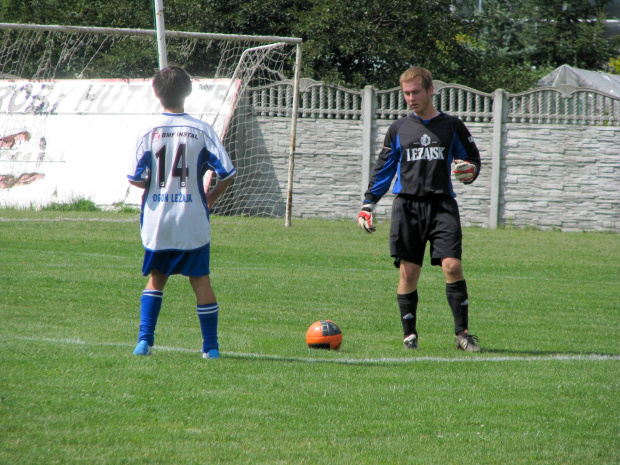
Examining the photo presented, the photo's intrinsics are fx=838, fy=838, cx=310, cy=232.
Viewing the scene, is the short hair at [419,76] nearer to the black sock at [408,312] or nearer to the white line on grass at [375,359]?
the black sock at [408,312]

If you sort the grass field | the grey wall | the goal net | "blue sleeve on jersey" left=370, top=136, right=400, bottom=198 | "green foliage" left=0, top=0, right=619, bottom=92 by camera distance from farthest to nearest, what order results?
"green foliage" left=0, top=0, right=619, bottom=92 → the grey wall → the goal net → "blue sleeve on jersey" left=370, top=136, right=400, bottom=198 → the grass field

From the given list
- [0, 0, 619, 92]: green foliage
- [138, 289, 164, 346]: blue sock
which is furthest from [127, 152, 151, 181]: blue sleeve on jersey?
[0, 0, 619, 92]: green foliage

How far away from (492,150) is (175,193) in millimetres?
13848

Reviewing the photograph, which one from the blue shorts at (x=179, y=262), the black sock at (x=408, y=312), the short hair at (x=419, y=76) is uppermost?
the short hair at (x=419, y=76)

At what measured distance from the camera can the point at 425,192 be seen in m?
6.26

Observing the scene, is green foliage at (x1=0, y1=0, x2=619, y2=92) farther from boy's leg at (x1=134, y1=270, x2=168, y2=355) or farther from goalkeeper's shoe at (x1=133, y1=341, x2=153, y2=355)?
goalkeeper's shoe at (x1=133, y1=341, x2=153, y2=355)

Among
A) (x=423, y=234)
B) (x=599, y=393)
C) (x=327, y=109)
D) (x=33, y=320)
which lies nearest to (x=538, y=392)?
(x=599, y=393)

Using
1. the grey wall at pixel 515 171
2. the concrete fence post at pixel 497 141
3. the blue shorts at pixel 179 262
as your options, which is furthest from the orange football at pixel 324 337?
the concrete fence post at pixel 497 141

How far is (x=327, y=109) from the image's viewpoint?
18.7m

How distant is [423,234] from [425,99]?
1.02 m

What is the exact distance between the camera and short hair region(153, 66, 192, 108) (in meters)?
5.28

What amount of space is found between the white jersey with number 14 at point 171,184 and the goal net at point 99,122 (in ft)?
37.6

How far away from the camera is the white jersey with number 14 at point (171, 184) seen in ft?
17.1

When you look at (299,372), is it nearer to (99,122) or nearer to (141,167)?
(141,167)
